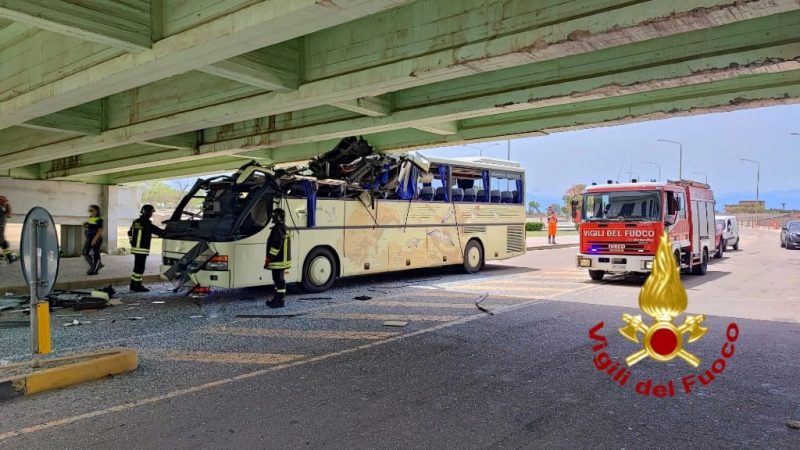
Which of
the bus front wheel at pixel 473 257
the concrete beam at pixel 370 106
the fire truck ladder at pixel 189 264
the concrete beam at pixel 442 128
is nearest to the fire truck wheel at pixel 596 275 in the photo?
the bus front wheel at pixel 473 257

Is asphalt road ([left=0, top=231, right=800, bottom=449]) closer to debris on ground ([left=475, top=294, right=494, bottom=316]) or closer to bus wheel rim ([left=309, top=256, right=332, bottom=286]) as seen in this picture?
debris on ground ([left=475, top=294, right=494, bottom=316])

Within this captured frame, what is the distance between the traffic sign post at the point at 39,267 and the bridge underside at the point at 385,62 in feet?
6.28

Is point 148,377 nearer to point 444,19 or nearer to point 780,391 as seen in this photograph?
point 444,19

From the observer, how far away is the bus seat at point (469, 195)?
15973mm

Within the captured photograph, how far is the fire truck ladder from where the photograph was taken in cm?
1018

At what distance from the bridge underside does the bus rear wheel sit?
270 cm

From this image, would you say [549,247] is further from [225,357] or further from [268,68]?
[225,357]

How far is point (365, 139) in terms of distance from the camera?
12.6 m

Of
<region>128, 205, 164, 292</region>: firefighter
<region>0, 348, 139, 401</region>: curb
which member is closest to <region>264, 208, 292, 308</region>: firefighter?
<region>128, 205, 164, 292</region>: firefighter

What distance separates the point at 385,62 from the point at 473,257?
10.7 meters

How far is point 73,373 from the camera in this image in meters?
5.32

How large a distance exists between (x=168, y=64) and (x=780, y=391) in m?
7.05

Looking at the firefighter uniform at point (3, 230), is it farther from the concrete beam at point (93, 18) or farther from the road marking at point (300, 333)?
the concrete beam at point (93, 18)

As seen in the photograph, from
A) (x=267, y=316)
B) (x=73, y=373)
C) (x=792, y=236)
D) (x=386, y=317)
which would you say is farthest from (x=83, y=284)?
(x=792, y=236)
